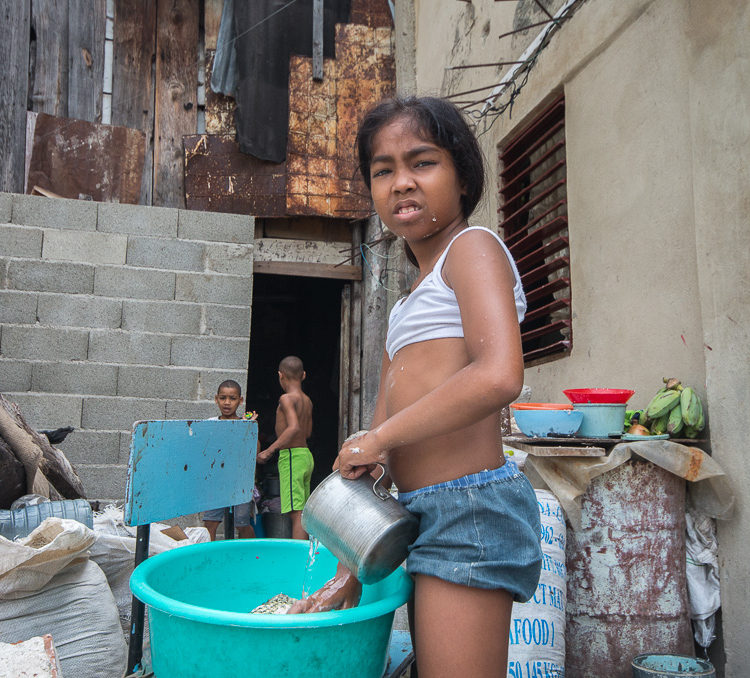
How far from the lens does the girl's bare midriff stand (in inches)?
53.2

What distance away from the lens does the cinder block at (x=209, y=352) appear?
5695 millimetres

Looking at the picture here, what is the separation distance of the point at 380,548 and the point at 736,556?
199cm

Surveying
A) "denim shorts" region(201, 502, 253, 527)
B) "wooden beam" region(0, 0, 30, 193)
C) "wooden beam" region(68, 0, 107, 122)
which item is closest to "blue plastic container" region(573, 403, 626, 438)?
"denim shorts" region(201, 502, 253, 527)

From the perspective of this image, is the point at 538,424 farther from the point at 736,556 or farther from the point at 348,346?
the point at 348,346

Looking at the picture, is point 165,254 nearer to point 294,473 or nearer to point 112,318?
point 112,318

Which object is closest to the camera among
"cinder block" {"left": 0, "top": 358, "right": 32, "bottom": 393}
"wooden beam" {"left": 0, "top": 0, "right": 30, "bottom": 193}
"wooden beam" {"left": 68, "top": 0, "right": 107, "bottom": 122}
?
"cinder block" {"left": 0, "top": 358, "right": 32, "bottom": 393}

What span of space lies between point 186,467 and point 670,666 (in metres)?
1.93

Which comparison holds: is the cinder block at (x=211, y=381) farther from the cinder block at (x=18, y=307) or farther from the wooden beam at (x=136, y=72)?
the wooden beam at (x=136, y=72)

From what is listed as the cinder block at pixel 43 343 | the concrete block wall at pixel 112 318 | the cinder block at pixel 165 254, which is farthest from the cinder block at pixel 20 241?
the cinder block at pixel 165 254

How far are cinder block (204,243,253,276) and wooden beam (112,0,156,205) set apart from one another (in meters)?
1.97

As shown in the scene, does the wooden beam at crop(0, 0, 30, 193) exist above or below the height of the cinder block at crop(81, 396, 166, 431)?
above

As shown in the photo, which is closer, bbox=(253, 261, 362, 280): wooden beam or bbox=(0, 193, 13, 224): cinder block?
bbox=(0, 193, 13, 224): cinder block

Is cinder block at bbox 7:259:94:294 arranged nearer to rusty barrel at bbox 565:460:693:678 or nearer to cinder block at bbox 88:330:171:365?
cinder block at bbox 88:330:171:365

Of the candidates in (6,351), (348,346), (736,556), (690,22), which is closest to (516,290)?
(736,556)
